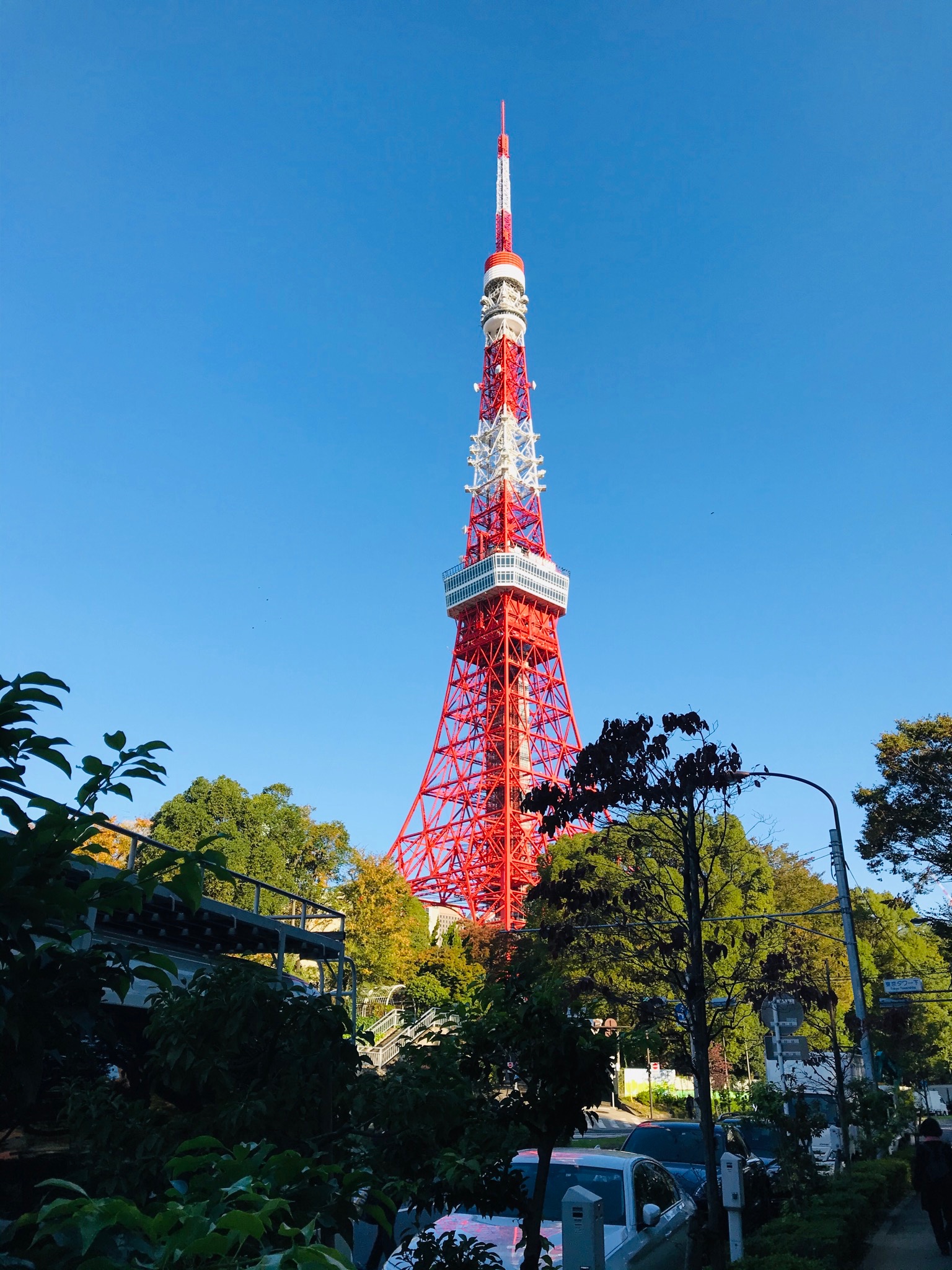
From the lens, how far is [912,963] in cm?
6212

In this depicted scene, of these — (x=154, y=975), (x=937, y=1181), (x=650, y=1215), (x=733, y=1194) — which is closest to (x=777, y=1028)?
(x=937, y=1181)

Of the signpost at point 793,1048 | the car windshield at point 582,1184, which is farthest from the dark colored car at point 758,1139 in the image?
the car windshield at point 582,1184

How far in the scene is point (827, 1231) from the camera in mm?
8648

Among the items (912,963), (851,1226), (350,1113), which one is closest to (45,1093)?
(350,1113)

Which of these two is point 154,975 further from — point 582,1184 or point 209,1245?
point 582,1184

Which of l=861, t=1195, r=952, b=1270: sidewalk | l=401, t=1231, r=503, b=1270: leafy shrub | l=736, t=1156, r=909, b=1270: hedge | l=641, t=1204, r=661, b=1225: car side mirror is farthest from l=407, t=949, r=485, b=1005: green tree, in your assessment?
l=401, t=1231, r=503, b=1270: leafy shrub

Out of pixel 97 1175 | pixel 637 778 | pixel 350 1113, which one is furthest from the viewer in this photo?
pixel 637 778

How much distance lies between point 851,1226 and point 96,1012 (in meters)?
9.34

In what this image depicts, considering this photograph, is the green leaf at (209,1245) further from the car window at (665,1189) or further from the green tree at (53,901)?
the car window at (665,1189)

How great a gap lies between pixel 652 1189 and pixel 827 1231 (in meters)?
1.57

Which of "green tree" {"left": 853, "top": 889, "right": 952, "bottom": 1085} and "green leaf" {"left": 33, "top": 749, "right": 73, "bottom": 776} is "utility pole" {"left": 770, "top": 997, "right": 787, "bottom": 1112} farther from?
"green tree" {"left": 853, "top": 889, "right": 952, "bottom": 1085}

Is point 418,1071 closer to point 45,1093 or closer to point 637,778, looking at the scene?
point 637,778

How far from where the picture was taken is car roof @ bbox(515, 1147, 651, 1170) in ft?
28.2

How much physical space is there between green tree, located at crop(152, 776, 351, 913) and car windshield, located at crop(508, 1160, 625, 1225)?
33128mm
